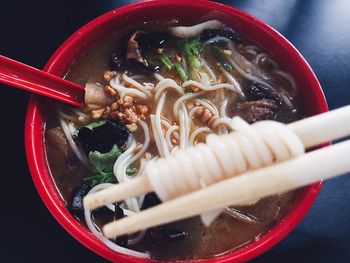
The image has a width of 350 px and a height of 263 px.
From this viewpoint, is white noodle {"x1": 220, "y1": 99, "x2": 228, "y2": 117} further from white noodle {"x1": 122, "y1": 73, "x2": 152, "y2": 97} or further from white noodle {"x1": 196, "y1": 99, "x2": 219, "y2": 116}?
white noodle {"x1": 122, "y1": 73, "x2": 152, "y2": 97}

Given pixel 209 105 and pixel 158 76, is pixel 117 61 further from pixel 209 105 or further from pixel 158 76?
pixel 209 105

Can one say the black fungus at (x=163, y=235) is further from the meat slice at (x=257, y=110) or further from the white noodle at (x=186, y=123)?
the meat slice at (x=257, y=110)

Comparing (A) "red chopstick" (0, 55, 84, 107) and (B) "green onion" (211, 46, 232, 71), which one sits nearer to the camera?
(A) "red chopstick" (0, 55, 84, 107)

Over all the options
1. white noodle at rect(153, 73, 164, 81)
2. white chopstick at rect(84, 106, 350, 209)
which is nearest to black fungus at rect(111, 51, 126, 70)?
white noodle at rect(153, 73, 164, 81)

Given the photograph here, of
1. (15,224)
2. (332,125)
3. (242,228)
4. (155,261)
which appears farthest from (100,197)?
(15,224)

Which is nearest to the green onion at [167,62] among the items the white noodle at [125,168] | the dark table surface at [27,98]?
the white noodle at [125,168]

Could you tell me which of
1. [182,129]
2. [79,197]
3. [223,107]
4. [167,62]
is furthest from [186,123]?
[79,197]

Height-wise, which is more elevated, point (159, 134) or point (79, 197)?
point (159, 134)
